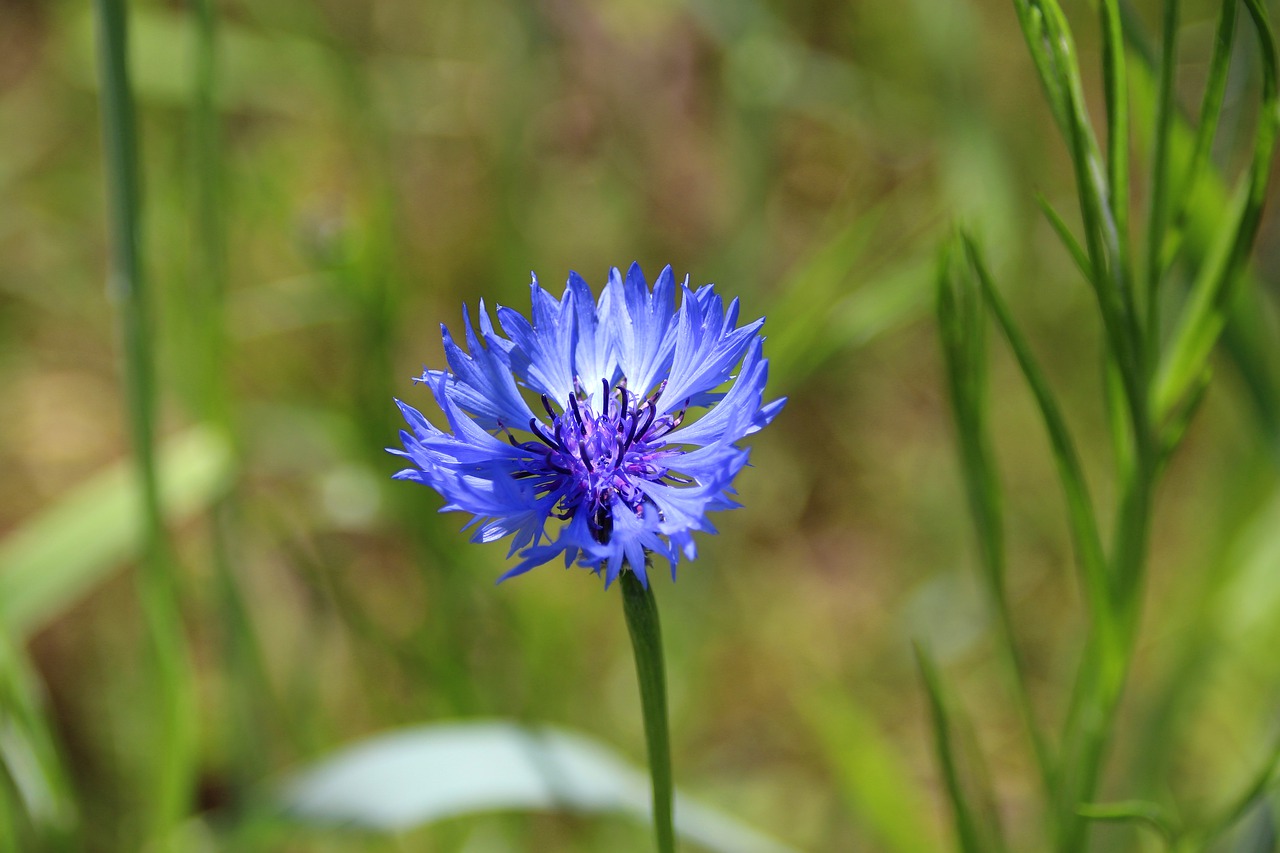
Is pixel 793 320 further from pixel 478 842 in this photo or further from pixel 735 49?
pixel 478 842

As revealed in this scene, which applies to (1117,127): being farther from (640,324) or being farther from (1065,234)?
(640,324)

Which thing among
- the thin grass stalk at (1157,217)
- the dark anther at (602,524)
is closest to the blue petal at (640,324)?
the dark anther at (602,524)

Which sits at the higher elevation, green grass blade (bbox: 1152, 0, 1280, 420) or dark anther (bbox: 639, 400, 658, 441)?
green grass blade (bbox: 1152, 0, 1280, 420)

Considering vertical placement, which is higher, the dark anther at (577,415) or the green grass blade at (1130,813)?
the dark anther at (577,415)

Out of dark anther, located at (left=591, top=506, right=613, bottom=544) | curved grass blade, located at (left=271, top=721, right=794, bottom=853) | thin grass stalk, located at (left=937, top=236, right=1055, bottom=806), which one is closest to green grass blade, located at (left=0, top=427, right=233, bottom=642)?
curved grass blade, located at (left=271, top=721, right=794, bottom=853)

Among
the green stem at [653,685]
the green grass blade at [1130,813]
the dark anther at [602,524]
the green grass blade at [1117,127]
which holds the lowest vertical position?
the green grass blade at [1130,813]

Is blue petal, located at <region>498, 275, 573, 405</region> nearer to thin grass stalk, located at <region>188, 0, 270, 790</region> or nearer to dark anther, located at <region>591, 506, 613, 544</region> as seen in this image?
dark anther, located at <region>591, 506, 613, 544</region>

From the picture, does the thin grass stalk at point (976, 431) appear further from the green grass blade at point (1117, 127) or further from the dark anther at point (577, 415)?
the dark anther at point (577, 415)
